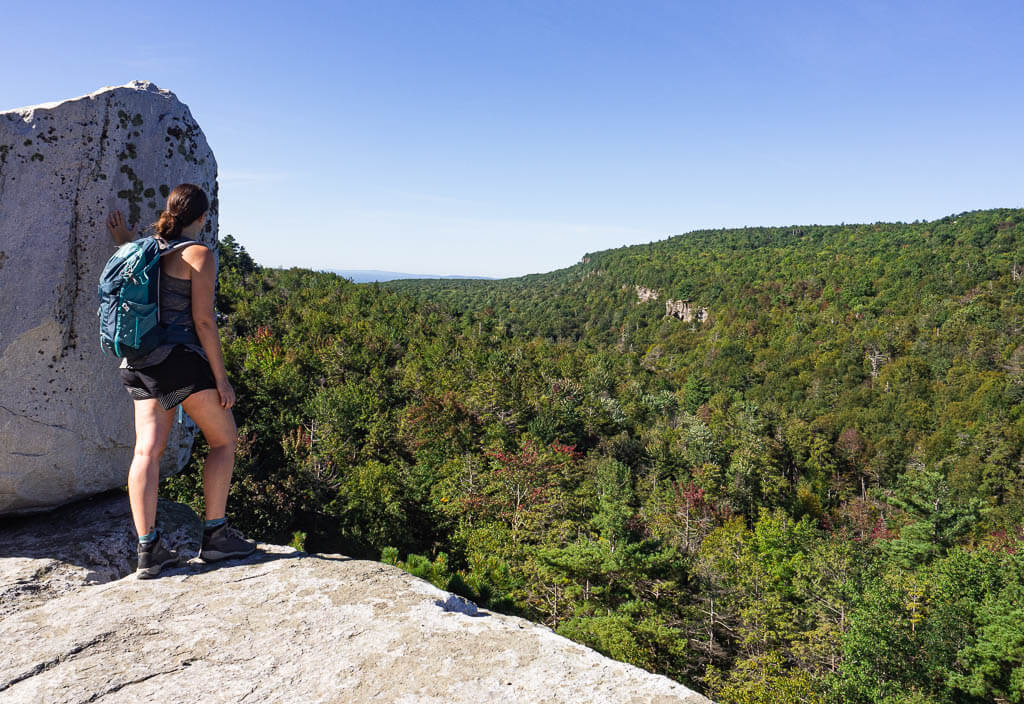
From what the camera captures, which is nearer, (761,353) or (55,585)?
(55,585)

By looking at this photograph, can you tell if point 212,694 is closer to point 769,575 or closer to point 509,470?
point 509,470

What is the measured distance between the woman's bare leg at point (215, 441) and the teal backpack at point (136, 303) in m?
0.42

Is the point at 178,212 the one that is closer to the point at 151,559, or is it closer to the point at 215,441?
the point at 215,441

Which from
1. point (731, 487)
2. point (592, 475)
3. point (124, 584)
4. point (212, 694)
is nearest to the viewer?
point (212, 694)

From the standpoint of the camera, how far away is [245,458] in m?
19.6

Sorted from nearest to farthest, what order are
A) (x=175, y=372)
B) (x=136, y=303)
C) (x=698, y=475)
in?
(x=136, y=303)
(x=175, y=372)
(x=698, y=475)

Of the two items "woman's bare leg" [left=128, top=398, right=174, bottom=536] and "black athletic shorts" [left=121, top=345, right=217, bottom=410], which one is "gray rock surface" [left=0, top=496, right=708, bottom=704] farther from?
"black athletic shorts" [left=121, top=345, right=217, bottom=410]

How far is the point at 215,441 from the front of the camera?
3648 mm

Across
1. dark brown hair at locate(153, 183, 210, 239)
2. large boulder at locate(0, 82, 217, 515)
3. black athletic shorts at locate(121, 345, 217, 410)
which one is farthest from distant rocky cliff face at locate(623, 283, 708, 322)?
black athletic shorts at locate(121, 345, 217, 410)

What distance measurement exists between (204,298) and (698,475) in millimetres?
49459

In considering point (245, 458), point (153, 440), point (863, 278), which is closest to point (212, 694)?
point (153, 440)

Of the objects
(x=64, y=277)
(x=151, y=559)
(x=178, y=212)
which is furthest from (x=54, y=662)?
(x=64, y=277)

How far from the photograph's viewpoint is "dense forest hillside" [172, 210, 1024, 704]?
20.3m

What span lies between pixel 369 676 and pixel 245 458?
63.9ft
